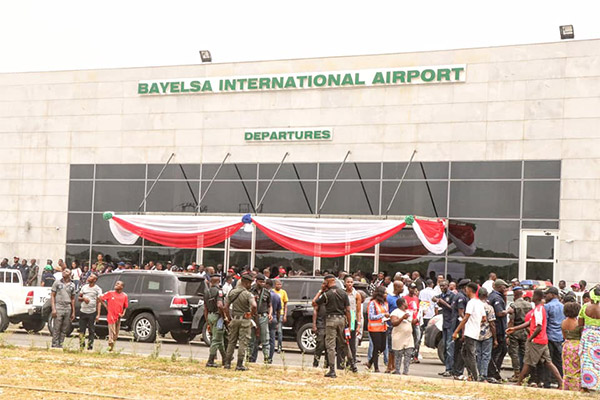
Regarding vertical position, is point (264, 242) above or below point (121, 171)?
below

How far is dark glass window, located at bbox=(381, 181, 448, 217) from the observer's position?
3044 cm

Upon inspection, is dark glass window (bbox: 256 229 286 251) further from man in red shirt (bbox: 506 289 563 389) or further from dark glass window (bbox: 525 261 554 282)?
man in red shirt (bbox: 506 289 563 389)

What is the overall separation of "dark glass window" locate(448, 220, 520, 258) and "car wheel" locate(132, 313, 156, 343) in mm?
11530

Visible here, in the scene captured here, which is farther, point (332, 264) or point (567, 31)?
point (332, 264)

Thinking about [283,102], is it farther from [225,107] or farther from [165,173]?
[165,173]

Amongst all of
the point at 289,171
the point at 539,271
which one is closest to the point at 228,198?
the point at 289,171

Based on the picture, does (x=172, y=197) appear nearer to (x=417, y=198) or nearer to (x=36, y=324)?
(x=417, y=198)

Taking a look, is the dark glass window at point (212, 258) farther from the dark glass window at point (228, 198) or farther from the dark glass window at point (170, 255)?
the dark glass window at point (228, 198)

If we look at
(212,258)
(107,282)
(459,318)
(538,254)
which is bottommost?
(459,318)

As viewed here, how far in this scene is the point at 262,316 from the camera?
18156 mm

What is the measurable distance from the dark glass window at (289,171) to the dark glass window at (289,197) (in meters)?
0.21

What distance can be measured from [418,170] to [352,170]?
2.30 metres

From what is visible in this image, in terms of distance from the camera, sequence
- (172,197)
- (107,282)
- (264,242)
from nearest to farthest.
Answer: (107,282) → (264,242) → (172,197)

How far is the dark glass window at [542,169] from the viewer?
28.9 metres
